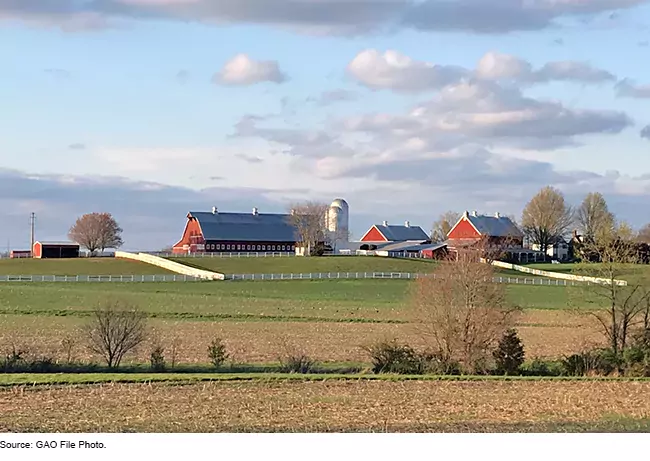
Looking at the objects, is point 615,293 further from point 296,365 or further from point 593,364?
point 296,365

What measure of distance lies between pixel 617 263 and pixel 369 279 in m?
49.3

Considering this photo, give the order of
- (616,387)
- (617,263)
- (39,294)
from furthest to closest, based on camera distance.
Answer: (39,294), (617,263), (616,387)

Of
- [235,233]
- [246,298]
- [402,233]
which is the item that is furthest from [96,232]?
[246,298]

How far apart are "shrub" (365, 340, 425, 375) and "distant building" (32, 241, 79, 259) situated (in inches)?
3479

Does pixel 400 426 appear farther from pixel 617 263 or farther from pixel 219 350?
pixel 617 263

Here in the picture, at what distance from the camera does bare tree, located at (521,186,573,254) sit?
439ft

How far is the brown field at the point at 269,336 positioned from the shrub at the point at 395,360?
2170 millimetres

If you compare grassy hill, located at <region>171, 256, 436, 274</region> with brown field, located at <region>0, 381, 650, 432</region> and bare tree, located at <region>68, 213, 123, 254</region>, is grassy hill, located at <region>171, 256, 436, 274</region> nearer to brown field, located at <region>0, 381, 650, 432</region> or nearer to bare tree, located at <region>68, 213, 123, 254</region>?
bare tree, located at <region>68, 213, 123, 254</region>

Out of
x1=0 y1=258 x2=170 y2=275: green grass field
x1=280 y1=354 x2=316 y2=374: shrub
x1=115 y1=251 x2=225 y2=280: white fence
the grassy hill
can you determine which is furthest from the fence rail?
x1=280 y1=354 x2=316 y2=374: shrub

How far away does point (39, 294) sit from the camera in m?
61.2

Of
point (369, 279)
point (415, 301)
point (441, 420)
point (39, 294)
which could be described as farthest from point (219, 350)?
point (369, 279)

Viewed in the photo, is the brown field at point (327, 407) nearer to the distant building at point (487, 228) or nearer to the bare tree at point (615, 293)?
the bare tree at point (615, 293)

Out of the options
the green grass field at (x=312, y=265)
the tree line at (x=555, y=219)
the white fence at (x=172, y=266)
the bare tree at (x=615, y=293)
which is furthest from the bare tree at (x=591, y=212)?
the bare tree at (x=615, y=293)

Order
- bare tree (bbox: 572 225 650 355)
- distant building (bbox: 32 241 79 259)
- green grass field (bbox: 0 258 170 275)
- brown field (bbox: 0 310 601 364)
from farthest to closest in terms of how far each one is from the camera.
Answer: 1. distant building (bbox: 32 241 79 259)
2. green grass field (bbox: 0 258 170 275)
3. brown field (bbox: 0 310 601 364)
4. bare tree (bbox: 572 225 650 355)
